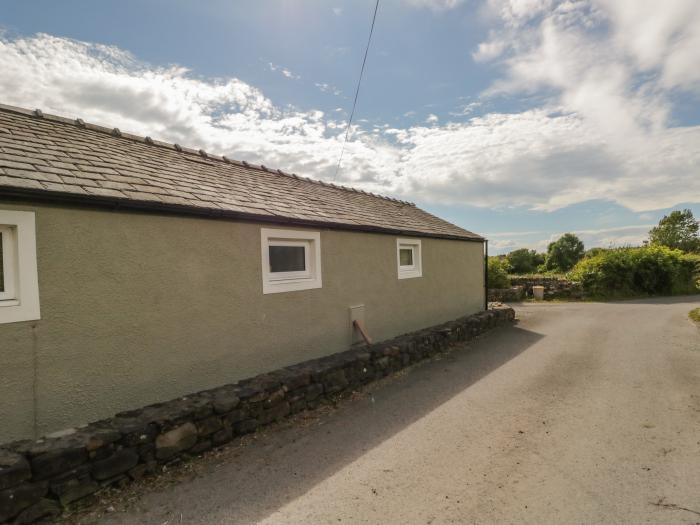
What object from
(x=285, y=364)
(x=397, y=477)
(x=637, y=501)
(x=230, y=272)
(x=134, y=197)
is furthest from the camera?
(x=285, y=364)

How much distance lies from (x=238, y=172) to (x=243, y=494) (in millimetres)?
6160

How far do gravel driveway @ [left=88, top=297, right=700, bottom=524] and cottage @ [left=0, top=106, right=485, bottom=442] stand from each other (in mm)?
1241

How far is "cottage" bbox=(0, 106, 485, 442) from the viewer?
354 centimetres

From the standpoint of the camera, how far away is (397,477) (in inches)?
153

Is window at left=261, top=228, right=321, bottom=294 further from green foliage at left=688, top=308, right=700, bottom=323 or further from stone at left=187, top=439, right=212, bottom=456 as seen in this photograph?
green foliage at left=688, top=308, right=700, bottom=323

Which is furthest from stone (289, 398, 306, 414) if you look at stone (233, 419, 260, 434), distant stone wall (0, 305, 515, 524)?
stone (233, 419, 260, 434)

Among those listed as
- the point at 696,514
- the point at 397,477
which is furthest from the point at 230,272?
the point at 696,514

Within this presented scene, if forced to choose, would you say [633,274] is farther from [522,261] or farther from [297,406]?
[297,406]

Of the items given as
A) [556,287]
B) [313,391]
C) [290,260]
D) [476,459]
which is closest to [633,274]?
[556,287]

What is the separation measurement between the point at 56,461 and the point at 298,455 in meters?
2.32

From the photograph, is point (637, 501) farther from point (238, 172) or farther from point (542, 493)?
point (238, 172)

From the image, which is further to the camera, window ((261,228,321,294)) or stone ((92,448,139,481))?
window ((261,228,321,294))

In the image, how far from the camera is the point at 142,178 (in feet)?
16.6

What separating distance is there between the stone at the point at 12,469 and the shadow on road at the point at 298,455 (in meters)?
0.80
